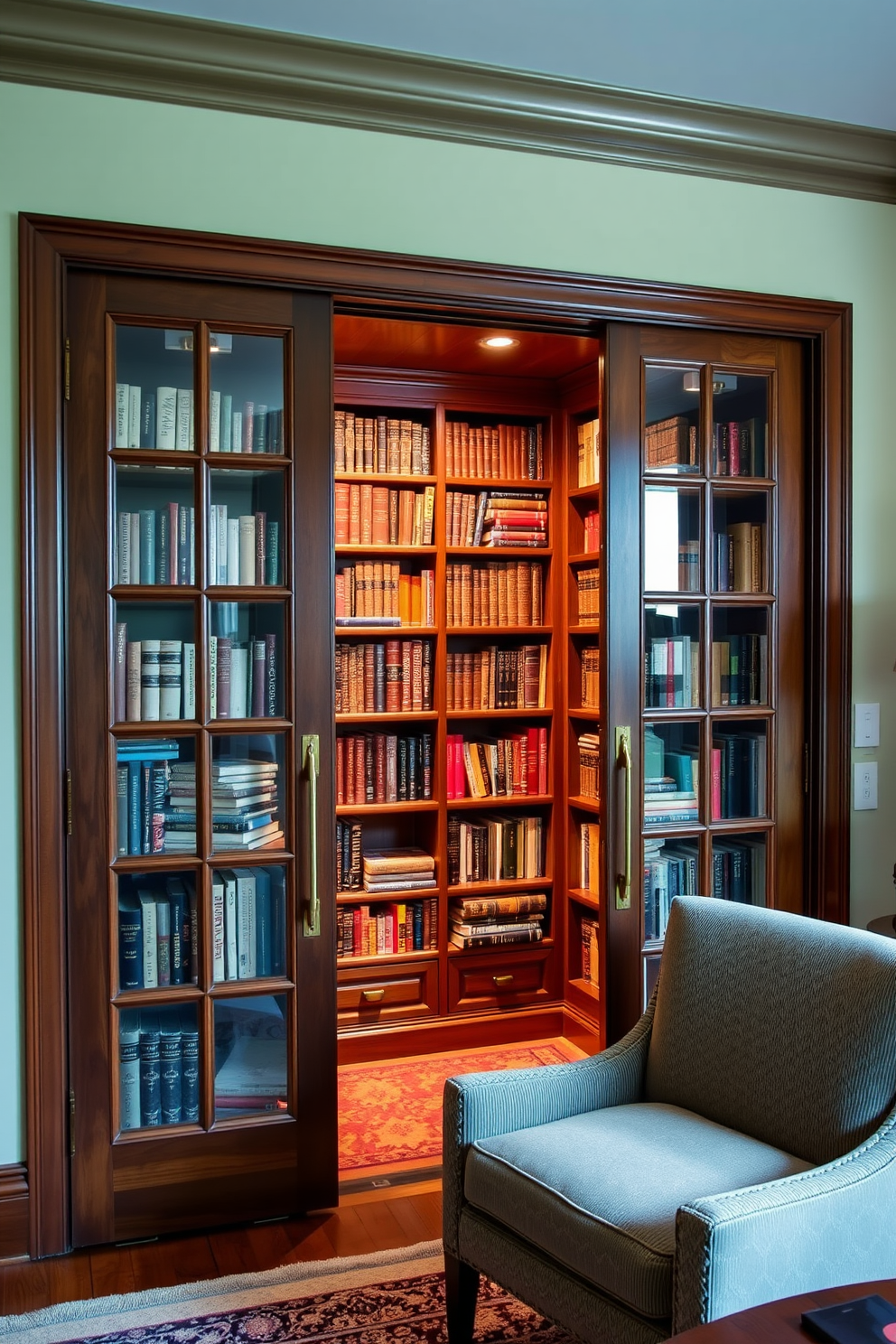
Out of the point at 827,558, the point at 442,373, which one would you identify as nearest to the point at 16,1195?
the point at 827,558

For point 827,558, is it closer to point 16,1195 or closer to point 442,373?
point 442,373

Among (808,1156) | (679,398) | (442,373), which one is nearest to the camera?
(808,1156)

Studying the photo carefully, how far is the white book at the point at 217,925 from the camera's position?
2.75m

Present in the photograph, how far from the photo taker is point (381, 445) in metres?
4.20

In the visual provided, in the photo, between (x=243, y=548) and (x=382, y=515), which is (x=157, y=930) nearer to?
(x=243, y=548)

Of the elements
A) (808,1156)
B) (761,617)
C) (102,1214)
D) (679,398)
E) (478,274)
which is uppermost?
(478,274)

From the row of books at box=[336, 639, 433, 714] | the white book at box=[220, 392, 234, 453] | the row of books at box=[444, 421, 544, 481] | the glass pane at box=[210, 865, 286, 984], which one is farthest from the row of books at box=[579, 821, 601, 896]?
the white book at box=[220, 392, 234, 453]

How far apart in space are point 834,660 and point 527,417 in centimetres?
173

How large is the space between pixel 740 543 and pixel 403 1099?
6.90ft

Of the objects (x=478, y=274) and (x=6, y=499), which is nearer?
(x=6, y=499)

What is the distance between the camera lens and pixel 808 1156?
203 centimetres

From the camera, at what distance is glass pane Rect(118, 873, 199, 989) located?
8.80 feet

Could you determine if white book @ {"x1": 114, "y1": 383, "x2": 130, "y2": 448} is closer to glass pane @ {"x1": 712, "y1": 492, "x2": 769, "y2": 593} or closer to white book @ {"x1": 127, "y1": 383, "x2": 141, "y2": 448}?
white book @ {"x1": 127, "y1": 383, "x2": 141, "y2": 448}

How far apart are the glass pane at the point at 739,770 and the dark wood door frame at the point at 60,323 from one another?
1.18m
